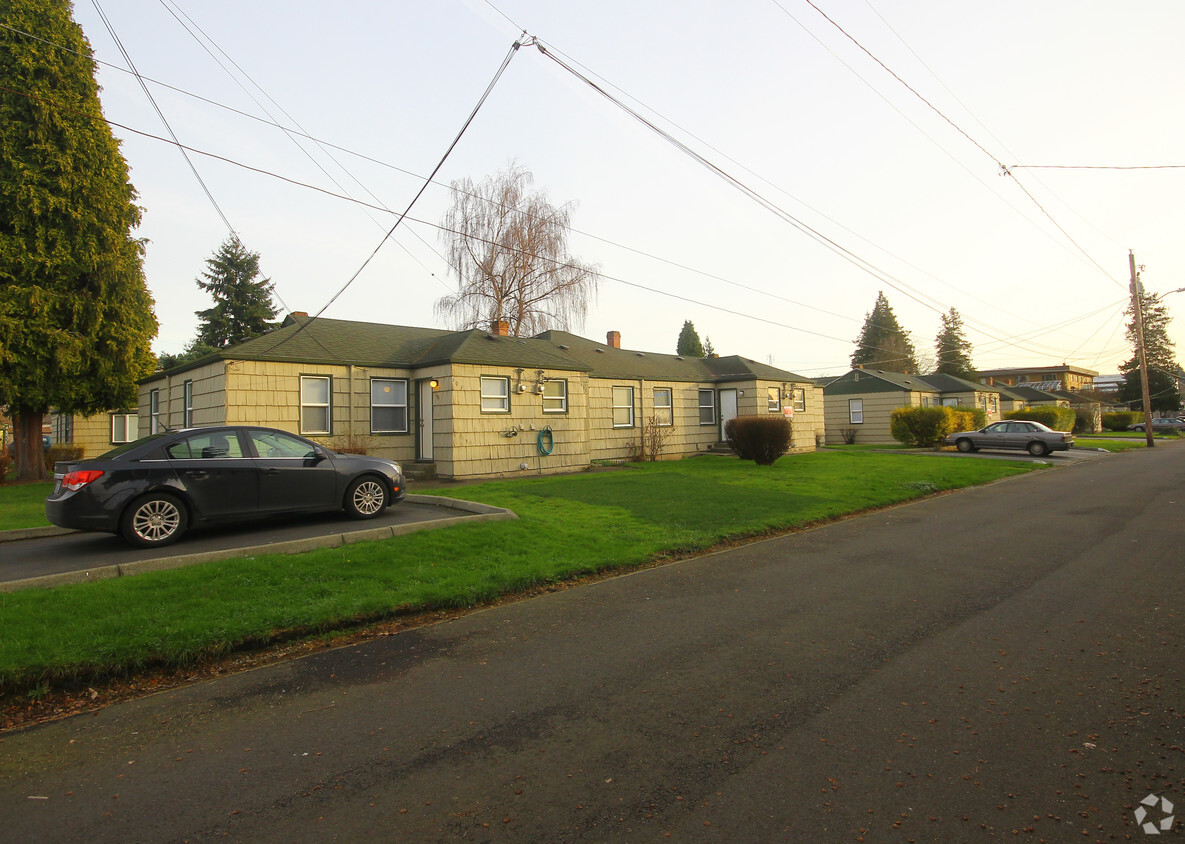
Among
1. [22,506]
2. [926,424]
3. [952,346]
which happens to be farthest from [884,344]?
[22,506]

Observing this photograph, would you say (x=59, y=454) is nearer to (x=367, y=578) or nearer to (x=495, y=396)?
(x=495, y=396)

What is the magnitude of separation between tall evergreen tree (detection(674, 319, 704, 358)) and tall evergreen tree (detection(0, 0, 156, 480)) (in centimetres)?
5751

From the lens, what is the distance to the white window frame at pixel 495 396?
1803 cm

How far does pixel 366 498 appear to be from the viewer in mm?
10242

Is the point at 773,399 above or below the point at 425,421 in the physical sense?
above

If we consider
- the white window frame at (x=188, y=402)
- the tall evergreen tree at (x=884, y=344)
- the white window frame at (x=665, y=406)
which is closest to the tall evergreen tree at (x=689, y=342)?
the tall evergreen tree at (x=884, y=344)

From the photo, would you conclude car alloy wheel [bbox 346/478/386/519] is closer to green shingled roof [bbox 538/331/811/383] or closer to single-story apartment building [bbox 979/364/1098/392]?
green shingled roof [bbox 538/331/811/383]

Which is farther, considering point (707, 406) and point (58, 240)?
point (707, 406)

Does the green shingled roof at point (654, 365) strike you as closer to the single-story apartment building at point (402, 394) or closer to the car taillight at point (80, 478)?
the single-story apartment building at point (402, 394)

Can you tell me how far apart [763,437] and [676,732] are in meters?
18.3

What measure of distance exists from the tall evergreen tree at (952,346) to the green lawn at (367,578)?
76.6m

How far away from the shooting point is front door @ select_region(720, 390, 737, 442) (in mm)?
28578

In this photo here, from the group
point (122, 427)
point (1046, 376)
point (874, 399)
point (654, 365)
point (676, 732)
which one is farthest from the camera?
point (1046, 376)

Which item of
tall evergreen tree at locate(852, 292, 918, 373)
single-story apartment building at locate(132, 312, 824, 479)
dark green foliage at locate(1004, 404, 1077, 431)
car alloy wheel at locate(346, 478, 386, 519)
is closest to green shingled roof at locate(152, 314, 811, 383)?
single-story apartment building at locate(132, 312, 824, 479)
